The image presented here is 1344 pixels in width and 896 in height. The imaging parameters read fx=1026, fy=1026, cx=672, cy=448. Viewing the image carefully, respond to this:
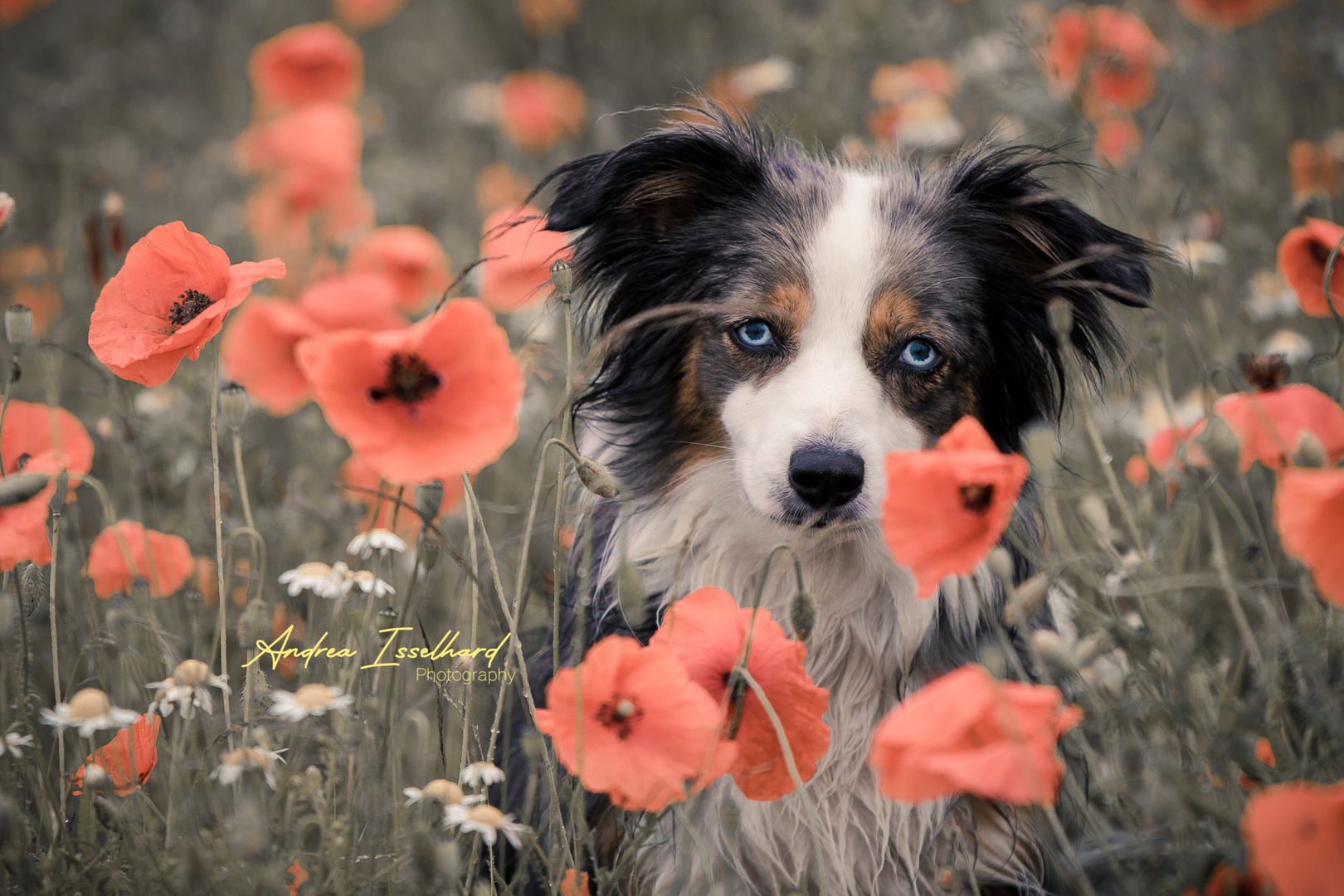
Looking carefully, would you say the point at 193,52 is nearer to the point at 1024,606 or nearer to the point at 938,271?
the point at 938,271

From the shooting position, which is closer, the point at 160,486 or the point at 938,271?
the point at 938,271

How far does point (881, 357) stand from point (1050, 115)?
7.74 feet

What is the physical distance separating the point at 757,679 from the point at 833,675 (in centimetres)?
98

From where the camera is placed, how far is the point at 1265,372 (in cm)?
170

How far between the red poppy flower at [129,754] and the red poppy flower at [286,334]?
1448mm

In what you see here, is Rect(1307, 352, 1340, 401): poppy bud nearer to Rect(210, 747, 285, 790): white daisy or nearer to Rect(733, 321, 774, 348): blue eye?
Rect(733, 321, 774, 348): blue eye

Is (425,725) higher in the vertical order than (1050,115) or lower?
lower

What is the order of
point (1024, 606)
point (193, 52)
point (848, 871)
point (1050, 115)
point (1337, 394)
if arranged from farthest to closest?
point (193, 52)
point (1050, 115)
point (848, 871)
point (1337, 394)
point (1024, 606)

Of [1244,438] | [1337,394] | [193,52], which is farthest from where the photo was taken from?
[193,52]

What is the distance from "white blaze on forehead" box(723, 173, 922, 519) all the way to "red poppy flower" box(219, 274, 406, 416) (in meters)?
1.33

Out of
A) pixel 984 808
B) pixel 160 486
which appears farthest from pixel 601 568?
pixel 160 486

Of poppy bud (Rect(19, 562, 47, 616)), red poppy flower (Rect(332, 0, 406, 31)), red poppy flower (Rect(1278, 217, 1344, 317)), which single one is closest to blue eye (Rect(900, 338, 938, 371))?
red poppy flower (Rect(1278, 217, 1344, 317))

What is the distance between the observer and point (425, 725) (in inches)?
75.8

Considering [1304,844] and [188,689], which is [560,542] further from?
[1304,844]
